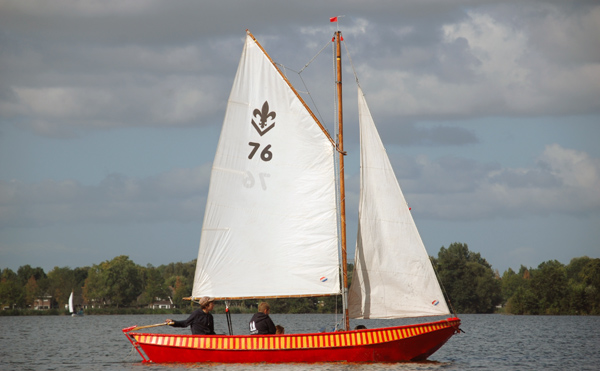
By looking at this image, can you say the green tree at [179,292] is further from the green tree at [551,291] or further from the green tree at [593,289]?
the green tree at [593,289]

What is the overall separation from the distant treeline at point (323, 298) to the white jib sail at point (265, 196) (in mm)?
67064

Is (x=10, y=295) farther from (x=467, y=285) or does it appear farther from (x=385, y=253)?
(x=385, y=253)

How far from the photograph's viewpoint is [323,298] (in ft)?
417

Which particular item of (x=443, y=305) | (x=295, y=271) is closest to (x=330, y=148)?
(x=295, y=271)

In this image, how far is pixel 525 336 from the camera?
Answer: 6175 centimetres

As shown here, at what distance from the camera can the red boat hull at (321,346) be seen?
101 ft

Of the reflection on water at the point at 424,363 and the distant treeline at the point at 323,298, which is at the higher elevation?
the distant treeline at the point at 323,298

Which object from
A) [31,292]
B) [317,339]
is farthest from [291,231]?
[31,292]

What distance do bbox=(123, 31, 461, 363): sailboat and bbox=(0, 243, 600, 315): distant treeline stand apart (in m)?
67.2

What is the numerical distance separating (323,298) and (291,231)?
9570 cm

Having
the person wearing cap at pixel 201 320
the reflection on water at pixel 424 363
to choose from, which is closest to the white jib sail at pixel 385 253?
the reflection on water at pixel 424 363

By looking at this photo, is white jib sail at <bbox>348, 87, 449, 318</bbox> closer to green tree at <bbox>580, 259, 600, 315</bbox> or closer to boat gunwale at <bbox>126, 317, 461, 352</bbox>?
boat gunwale at <bbox>126, 317, 461, 352</bbox>

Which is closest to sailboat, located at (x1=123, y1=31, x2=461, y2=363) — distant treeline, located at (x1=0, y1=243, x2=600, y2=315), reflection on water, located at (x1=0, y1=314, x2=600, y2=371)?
reflection on water, located at (x1=0, y1=314, x2=600, y2=371)

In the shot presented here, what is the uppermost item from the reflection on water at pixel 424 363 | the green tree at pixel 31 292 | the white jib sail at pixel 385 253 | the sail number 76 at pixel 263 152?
the green tree at pixel 31 292
